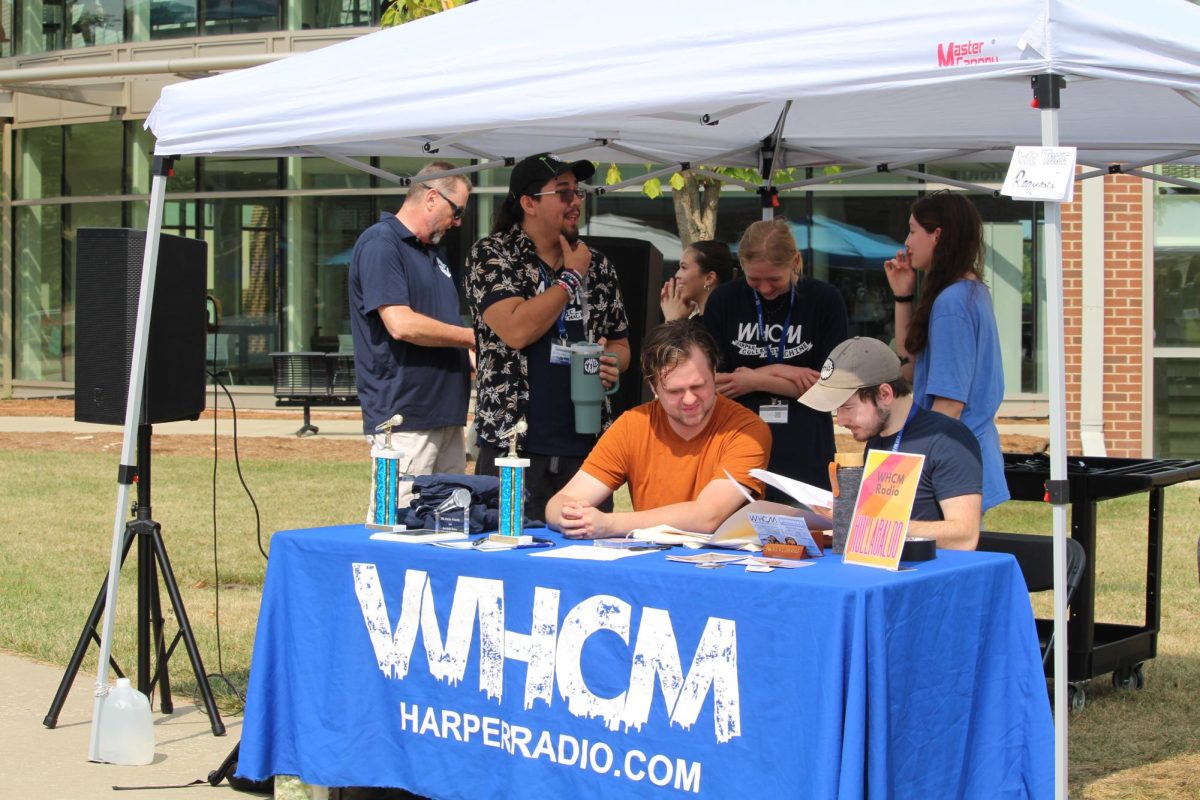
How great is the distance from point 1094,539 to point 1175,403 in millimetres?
8277

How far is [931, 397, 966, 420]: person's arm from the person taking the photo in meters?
5.08

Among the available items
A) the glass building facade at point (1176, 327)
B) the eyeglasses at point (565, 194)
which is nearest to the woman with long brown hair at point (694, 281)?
the eyeglasses at point (565, 194)

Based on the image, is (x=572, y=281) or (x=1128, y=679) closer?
(x=572, y=281)

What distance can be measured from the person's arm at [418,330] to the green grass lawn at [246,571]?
1.73 m

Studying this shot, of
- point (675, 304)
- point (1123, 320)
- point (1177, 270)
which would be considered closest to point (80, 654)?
point (675, 304)

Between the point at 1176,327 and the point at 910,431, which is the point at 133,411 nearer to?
the point at 910,431

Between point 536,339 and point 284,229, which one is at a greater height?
point 284,229

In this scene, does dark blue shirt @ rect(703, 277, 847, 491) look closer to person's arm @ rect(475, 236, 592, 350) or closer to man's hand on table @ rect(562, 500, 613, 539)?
person's arm @ rect(475, 236, 592, 350)

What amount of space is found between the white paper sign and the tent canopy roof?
204 mm

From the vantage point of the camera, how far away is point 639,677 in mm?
3963

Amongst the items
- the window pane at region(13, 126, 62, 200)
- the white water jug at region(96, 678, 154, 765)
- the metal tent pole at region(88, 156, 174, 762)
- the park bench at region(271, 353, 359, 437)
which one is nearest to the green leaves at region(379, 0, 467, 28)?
the park bench at region(271, 353, 359, 437)

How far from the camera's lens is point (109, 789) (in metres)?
5.05

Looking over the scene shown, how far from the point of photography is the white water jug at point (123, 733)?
17.5 ft

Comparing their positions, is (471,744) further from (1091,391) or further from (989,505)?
(1091,391)
